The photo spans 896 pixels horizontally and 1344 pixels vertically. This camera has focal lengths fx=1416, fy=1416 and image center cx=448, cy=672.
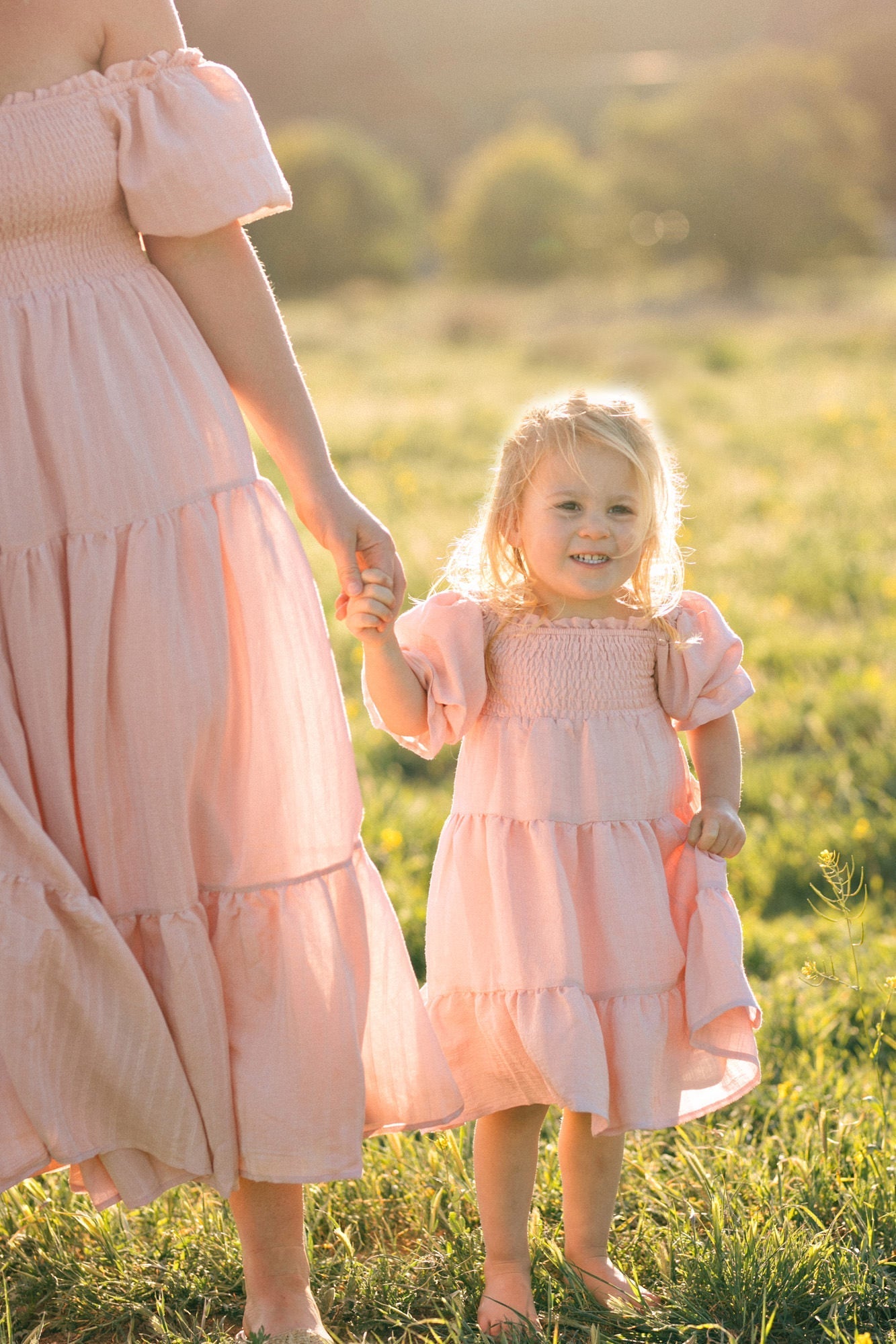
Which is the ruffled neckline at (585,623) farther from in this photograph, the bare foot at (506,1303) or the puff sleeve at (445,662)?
the bare foot at (506,1303)

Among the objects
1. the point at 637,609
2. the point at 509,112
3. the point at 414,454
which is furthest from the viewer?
the point at 509,112

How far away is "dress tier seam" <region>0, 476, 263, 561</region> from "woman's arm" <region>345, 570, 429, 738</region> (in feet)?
0.76

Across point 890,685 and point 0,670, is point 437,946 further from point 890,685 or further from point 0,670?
point 890,685

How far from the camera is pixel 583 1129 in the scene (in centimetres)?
208

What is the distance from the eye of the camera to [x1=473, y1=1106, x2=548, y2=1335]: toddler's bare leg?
2021 millimetres

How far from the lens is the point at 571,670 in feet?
6.84

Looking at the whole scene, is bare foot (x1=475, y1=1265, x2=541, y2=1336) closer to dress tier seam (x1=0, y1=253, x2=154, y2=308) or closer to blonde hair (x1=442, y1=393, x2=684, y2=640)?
blonde hair (x1=442, y1=393, x2=684, y2=640)

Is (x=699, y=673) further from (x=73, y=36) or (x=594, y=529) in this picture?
(x=73, y=36)

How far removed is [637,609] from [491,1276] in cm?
100

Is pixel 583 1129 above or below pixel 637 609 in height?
below

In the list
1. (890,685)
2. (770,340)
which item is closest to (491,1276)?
(890,685)

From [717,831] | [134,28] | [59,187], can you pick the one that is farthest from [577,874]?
[134,28]

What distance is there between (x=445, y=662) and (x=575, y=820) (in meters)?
0.30

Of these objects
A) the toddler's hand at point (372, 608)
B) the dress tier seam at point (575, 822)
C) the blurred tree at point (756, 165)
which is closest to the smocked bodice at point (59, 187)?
the toddler's hand at point (372, 608)
